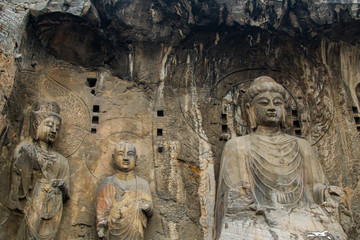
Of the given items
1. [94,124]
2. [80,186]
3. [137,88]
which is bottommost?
[80,186]

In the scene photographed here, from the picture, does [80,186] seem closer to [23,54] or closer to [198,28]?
[23,54]

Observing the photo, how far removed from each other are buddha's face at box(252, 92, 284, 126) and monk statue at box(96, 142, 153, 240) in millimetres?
1852

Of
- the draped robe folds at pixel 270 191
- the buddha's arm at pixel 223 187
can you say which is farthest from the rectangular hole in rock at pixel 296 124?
the buddha's arm at pixel 223 187

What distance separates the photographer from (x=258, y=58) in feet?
28.1

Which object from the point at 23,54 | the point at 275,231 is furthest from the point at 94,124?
the point at 275,231

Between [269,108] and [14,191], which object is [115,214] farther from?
[269,108]

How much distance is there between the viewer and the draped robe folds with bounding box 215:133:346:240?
19.6 ft

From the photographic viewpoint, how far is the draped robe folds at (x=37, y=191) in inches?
245

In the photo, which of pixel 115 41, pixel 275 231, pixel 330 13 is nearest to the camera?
pixel 275 231

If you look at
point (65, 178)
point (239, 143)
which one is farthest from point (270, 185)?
point (65, 178)

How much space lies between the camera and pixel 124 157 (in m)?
6.88

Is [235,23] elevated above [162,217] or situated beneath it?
elevated above

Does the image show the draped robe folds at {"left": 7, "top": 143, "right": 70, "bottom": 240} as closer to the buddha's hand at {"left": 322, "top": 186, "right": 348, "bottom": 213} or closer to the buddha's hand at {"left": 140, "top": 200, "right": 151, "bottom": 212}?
the buddha's hand at {"left": 140, "top": 200, "right": 151, "bottom": 212}

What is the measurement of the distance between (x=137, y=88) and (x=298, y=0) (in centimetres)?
276
